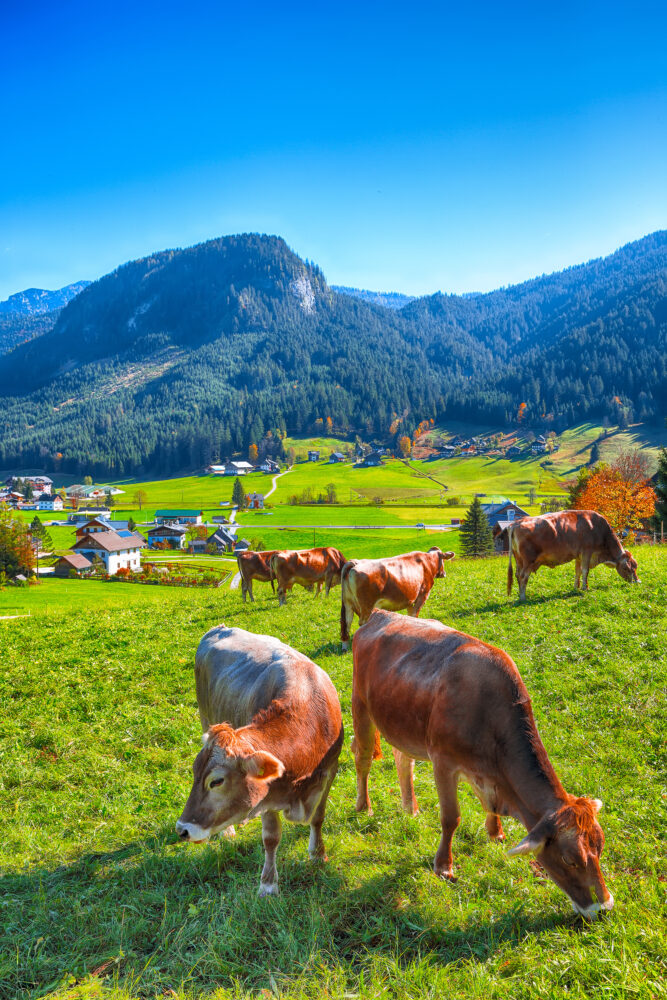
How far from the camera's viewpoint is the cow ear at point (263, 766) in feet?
16.0

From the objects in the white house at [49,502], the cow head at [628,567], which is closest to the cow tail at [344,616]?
the cow head at [628,567]

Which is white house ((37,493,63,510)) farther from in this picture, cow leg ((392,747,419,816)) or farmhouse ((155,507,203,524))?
cow leg ((392,747,419,816))

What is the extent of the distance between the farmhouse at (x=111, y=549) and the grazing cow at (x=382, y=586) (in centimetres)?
9286

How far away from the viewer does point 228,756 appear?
482cm

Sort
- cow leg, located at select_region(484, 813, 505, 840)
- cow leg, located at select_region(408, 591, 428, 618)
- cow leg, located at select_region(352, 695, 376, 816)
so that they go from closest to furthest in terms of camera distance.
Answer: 1. cow leg, located at select_region(484, 813, 505, 840)
2. cow leg, located at select_region(352, 695, 376, 816)
3. cow leg, located at select_region(408, 591, 428, 618)

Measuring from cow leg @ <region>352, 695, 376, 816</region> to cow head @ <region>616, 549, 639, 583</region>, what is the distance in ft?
42.8

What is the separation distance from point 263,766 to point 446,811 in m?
2.18

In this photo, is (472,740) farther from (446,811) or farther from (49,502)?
(49,502)

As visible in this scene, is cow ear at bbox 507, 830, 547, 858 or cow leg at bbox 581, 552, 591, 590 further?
cow leg at bbox 581, 552, 591, 590

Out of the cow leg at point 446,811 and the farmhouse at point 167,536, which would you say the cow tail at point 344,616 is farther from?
the farmhouse at point 167,536

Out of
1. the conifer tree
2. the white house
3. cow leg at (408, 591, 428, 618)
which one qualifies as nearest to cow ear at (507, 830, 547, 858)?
cow leg at (408, 591, 428, 618)

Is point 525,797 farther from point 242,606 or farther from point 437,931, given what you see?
point 242,606

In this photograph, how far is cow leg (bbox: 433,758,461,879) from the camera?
5.53 metres

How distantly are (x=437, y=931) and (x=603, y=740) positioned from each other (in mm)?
4681
